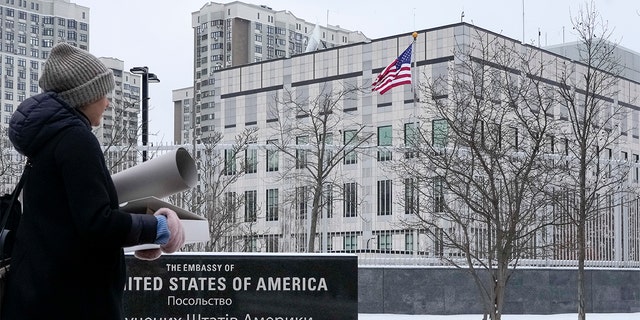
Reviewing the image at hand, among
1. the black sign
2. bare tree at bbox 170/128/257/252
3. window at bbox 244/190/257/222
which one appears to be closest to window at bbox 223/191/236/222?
bare tree at bbox 170/128/257/252

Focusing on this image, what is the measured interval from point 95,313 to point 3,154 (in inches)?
741

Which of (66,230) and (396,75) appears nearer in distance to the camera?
(66,230)

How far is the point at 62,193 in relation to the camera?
3.18m

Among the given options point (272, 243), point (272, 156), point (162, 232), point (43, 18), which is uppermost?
point (43, 18)

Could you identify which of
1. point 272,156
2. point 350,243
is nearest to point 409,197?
point 350,243

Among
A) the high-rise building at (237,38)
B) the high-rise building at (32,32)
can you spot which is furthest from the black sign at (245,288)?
the high-rise building at (32,32)

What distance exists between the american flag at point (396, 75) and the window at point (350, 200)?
15.5 feet

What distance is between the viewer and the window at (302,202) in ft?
65.9

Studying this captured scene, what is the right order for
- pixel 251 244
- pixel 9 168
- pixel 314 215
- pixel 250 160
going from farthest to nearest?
pixel 251 244
pixel 9 168
pixel 250 160
pixel 314 215

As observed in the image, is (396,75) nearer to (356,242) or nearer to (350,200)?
(350,200)

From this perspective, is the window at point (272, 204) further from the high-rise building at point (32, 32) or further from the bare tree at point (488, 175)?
the high-rise building at point (32, 32)

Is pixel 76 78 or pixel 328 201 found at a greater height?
pixel 76 78

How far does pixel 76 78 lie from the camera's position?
3.35 meters

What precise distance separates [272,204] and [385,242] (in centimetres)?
304
